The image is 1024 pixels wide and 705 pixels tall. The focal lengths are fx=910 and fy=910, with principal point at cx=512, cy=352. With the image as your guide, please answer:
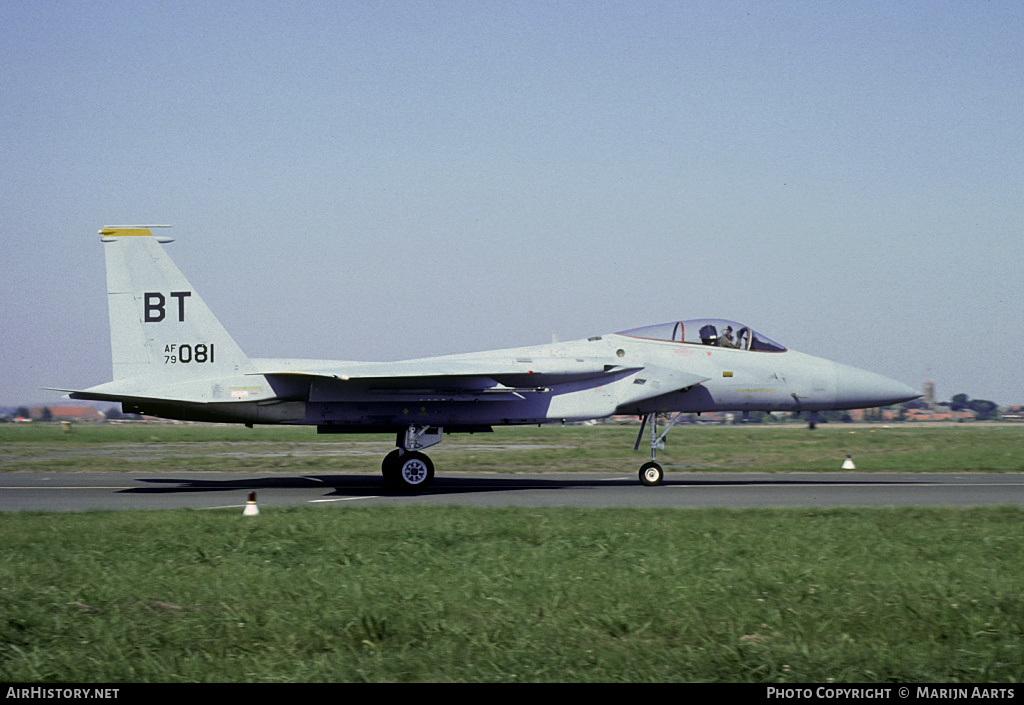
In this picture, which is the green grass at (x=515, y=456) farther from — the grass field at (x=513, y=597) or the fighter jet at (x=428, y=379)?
the grass field at (x=513, y=597)

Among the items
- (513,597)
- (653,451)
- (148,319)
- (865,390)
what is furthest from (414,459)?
(513,597)

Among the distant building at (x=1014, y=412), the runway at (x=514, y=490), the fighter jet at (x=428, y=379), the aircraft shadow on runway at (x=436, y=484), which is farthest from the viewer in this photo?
the distant building at (x=1014, y=412)

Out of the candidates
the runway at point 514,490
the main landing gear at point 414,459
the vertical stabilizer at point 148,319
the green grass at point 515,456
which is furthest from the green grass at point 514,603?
the green grass at point 515,456

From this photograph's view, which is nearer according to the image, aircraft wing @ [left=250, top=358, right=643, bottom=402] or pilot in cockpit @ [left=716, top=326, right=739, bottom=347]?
aircraft wing @ [left=250, top=358, right=643, bottom=402]

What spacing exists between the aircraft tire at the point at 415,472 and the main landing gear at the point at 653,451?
4.53 meters

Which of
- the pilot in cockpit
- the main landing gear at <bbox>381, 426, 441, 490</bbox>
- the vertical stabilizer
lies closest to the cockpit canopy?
the pilot in cockpit

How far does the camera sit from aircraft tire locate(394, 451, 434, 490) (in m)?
19.0

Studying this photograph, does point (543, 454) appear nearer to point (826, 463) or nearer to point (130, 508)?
point (826, 463)

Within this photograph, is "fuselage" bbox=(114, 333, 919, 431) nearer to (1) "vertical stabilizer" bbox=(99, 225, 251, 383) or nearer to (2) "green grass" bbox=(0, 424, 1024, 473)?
(1) "vertical stabilizer" bbox=(99, 225, 251, 383)

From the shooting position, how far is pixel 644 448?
3603 centimetres

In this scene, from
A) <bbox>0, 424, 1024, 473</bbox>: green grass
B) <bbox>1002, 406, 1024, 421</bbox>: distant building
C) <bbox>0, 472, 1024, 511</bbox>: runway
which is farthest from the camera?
<bbox>1002, 406, 1024, 421</bbox>: distant building

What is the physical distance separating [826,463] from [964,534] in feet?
57.6

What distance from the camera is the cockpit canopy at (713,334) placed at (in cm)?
2009

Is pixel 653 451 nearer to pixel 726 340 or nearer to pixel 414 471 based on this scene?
pixel 726 340
